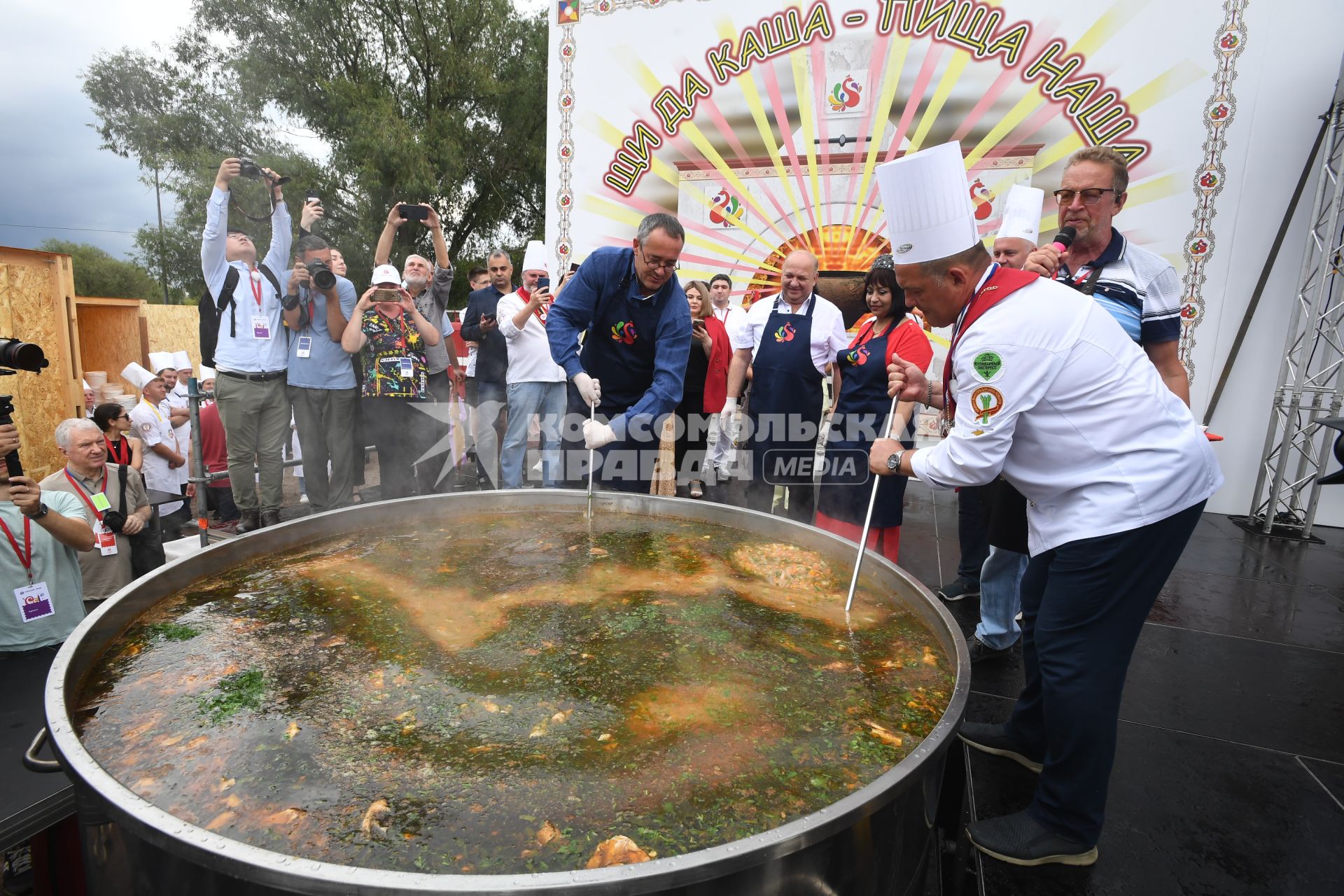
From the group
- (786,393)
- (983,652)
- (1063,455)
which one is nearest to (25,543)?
(1063,455)

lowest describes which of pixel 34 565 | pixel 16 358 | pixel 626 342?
pixel 34 565

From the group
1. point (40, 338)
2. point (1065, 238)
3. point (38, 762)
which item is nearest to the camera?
point (38, 762)

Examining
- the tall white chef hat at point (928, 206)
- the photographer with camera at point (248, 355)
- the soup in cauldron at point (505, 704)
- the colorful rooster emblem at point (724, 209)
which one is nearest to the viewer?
the soup in cauldron at point (505, 704)

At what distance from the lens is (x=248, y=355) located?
4328 millimetres

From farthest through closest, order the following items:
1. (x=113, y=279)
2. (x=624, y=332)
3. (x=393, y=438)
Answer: (x=113, y=279) → (x=393, y=438) → (x=624, y=332)

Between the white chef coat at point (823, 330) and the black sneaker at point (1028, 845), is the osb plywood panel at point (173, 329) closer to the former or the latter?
the white chef coat at point (823, 330)

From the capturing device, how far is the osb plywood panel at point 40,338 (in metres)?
6.21

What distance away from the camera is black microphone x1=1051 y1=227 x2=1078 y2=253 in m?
2.38

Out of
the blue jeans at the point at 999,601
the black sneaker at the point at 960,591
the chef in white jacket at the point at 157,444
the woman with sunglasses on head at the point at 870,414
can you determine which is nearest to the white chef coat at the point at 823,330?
the woman with sunglasses on head at the point at 870,414

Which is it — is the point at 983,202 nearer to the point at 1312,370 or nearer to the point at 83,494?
the point at 1312,370

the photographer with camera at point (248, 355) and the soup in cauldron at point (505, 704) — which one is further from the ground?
the photographer with camera at point (248, 355)

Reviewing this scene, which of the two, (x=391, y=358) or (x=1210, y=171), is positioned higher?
(x=1210, y=171)

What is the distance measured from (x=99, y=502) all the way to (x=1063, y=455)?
12.6ft

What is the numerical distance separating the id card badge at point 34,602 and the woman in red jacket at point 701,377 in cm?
364
